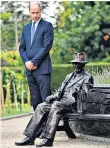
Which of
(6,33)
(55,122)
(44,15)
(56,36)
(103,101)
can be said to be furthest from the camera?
(56,36)

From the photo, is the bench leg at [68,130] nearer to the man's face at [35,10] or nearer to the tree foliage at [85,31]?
the man's face at [35,10]

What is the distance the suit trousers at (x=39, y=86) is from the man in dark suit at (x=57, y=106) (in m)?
0.35

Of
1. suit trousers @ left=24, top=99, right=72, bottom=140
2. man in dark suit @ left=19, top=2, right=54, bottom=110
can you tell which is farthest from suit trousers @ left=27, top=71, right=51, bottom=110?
suit trousers @ left=24, top=99, right=72, bottom=140

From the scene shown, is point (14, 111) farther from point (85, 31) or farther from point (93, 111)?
point (85, 31)

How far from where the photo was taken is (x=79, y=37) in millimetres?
29281

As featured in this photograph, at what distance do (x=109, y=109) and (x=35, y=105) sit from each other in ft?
4.00

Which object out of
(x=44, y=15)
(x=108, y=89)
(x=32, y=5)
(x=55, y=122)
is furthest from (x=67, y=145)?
(x=44, y=15)

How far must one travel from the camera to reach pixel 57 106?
870 centimetres

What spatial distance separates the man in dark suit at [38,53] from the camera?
9328mm

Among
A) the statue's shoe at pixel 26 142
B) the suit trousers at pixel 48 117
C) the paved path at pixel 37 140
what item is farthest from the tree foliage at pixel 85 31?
the statue's shoe at pixel 26 142

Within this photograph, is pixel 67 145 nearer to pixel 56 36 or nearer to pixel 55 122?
pixel 55 122

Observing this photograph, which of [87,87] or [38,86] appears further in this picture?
[38,86]

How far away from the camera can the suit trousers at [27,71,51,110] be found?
9438 mm

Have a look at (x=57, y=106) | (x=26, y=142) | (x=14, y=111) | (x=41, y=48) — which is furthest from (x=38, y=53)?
(x=14, y=111)
